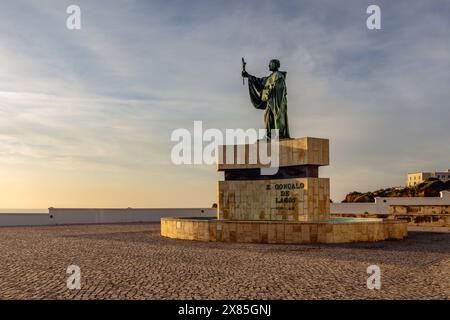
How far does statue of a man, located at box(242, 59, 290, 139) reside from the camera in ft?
68.5

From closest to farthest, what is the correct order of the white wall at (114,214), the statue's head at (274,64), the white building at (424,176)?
1. the statue's head at (274,64)
2. the white wall at (114,214)
3. the white building at (424,176)

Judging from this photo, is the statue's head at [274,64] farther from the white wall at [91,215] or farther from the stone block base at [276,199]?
the white wall at [91,215]

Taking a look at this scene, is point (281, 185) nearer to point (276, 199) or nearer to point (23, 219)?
point (276, 199)

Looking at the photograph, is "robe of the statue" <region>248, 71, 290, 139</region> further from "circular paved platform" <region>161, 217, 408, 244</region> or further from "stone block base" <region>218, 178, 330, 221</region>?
"circular paved platform" <region>161, 217, 408, 244</region>

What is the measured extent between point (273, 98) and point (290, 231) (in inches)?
258

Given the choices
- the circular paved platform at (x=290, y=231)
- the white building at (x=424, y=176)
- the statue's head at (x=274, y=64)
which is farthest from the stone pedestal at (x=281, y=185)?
the white building at (x=424, y=176)

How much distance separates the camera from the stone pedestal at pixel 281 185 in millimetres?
18906

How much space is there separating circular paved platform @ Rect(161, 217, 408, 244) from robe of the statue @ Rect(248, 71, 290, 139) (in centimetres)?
485

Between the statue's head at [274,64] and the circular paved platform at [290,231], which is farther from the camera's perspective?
the statue's head at [274,64]

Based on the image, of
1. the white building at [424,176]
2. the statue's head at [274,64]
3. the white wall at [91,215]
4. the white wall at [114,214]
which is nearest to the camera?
the statue's head at [274,64]

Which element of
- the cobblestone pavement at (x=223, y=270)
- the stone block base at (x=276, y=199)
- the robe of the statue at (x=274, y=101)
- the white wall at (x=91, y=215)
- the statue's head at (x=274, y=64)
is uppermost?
the statue's head at (x=274, y=64)

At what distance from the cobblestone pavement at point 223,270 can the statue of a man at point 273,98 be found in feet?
20.5

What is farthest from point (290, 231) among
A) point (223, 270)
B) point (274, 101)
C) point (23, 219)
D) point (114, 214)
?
point (114, 214)
